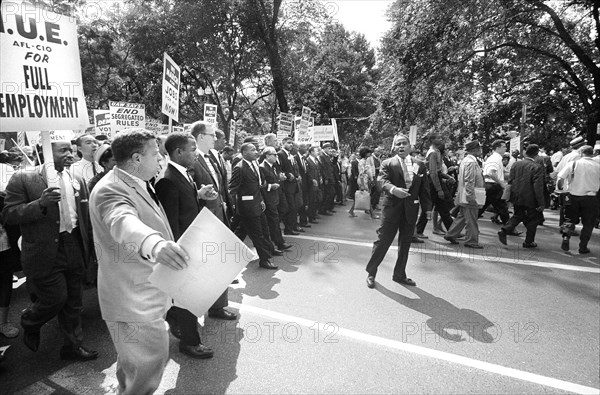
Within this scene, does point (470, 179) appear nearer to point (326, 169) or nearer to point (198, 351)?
point (326, 169)

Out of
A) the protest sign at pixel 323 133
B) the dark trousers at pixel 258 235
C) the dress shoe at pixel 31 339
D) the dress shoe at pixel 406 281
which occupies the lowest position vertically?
the dress shoe at pixel 406 281

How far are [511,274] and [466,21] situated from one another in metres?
9.81

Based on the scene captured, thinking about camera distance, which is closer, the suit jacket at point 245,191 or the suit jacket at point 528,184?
the suit jacket at point 245,191

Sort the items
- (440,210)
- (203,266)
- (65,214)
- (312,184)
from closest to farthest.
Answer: (203,266), (65,214), (440,210), (312,184)

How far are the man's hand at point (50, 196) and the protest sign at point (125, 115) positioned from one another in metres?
5.11

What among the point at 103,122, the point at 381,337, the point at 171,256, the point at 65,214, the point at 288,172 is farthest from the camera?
the point at 103,122

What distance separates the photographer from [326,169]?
10797mm

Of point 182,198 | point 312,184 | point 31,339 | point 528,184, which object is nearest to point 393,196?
point 182,198

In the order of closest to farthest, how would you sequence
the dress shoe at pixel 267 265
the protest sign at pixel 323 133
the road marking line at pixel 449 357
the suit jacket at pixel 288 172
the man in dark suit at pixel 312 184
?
the road marking line at pixel 449 357 → the dress shoe at pixel 267 265 → the suit jacket at pixel 288 172 → the man in dark suit at pixel 312 184 → the protest sign at pixel 323 133

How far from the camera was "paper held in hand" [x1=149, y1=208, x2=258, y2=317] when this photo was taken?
1945 millimetres

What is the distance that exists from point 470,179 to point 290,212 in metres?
3.62

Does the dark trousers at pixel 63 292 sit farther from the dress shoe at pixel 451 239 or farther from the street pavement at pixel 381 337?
the dress shoe at pixel 451 239

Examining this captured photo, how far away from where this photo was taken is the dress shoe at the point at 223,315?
13.4ft

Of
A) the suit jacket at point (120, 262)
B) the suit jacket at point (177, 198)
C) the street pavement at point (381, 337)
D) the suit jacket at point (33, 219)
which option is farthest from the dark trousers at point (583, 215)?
the suit jacket at point (33, 219)
